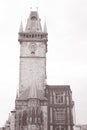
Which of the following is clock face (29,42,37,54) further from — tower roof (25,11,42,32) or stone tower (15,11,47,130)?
tower roof (25,11,42,32)

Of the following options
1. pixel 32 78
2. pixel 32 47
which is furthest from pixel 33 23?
pixel 32 78

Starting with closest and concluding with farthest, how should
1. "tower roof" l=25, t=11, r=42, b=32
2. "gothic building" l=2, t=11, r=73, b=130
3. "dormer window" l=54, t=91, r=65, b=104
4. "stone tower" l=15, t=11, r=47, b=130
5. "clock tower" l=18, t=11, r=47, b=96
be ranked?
"stone tower" l=15, t=11, r=47, b=130
"gothic building" l=2, t=11, r=73, b=130
"dormer window" l=54, t=91, r=65, b=104
"clock tower" l=18, t=11, r=47, b=96
"tower roof" l=25, t=11, r=42, b=32

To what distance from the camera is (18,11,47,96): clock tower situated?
7573 centimetres

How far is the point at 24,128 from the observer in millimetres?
67375

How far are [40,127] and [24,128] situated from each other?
11.9 ft

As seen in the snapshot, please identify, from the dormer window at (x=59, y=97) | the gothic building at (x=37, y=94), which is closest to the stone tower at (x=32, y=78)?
the gothic building at (x=37, y=94)

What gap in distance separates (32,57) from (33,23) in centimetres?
1101

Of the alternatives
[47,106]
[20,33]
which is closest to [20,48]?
[20,33]

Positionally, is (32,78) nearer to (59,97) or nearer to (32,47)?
(32,47)

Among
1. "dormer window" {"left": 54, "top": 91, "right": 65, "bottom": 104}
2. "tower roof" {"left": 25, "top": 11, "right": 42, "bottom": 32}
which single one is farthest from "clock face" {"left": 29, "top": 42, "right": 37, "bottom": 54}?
"dormer window" {"left": 54, "top": 91, "right": 65, "bottom": 104}

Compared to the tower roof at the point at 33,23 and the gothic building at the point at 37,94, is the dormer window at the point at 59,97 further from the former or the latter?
the tower roof at the point at 33,23

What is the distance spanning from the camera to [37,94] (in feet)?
→ 236

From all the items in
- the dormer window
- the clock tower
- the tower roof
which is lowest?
the dormer window

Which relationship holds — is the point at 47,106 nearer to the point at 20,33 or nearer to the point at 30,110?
the point at 30,110
